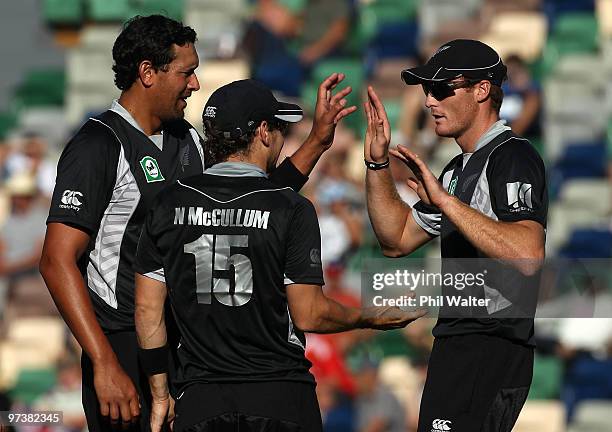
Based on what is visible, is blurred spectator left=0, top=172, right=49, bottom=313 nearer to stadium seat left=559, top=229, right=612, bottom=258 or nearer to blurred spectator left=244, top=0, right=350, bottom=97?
blurred spectator left=244, top=0, right=350, bottom=97

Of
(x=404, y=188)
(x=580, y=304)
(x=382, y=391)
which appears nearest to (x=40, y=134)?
(x=404, y=188)

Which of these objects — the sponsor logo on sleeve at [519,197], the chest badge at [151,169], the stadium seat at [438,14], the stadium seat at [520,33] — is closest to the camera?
the sponsor logo on sleeve at [519,197]

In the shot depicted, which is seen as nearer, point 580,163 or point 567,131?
point 580,163

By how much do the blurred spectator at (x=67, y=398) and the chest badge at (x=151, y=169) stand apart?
374 cm

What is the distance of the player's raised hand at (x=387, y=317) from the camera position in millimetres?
3762

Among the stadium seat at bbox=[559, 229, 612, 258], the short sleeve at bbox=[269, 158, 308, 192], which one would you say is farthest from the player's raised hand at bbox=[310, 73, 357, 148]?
the stadium seat at bbox=[559, 229, 612, 258]

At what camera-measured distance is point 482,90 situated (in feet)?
13.6

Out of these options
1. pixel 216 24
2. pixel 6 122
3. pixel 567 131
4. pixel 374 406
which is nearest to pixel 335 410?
pixel 374 406

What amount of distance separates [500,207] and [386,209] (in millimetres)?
715

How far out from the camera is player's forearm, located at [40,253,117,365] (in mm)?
3738

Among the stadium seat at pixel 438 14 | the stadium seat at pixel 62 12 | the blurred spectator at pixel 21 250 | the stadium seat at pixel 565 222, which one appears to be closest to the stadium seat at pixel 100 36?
the stadium seat at pixel 62 12

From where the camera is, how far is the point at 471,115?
4.15 m

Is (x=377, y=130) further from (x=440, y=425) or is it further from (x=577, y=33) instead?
(x=577, y=33)

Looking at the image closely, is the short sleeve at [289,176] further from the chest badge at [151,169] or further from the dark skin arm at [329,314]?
the dark skin arm at [329,314]
